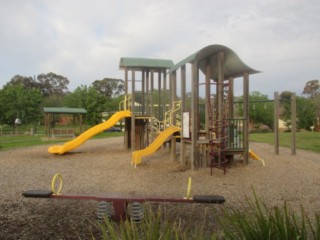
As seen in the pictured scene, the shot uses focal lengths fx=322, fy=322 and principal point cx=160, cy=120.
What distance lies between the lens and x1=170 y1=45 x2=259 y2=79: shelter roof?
30.8 feet

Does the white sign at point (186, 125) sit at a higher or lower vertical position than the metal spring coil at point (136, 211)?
higher

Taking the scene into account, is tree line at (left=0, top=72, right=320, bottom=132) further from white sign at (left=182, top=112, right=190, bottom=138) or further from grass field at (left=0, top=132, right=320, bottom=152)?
white sign at (left=182, top=112, right=190, bottom=138)

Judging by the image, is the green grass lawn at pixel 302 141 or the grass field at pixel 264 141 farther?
the grass field at pixel 264 141

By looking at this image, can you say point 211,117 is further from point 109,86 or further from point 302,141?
point 109,86

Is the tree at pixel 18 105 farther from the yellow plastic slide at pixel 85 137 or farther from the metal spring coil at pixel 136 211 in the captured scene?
the metal spring coil at pixel 136 211

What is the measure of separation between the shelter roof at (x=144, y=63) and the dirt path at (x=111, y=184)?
442 cm

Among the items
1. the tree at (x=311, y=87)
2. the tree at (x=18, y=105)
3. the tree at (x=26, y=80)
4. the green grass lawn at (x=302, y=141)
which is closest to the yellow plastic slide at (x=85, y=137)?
the green grass lawn at (x=302, y=141)

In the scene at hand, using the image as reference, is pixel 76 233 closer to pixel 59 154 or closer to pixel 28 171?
pixel 28 171

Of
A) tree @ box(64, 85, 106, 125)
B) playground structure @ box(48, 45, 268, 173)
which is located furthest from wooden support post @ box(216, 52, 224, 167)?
tree @ box(64, 85, 106, 125)

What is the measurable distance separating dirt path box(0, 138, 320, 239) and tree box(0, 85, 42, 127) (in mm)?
23064

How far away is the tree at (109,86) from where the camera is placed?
82.8 meters

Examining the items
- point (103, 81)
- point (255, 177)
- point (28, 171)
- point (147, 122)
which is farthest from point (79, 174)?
point (103, 81)

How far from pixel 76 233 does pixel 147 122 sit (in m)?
11.3

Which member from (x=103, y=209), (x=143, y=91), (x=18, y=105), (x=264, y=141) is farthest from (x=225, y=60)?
(x=18, y=105)
